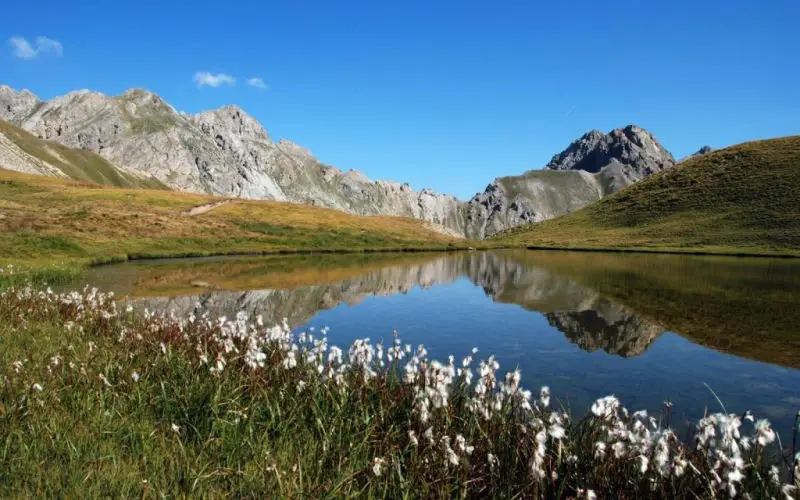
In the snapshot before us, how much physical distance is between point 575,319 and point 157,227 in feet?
235

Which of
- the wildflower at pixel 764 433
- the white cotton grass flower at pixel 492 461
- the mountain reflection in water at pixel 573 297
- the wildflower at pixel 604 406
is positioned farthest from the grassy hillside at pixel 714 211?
the white cotton grass flower at pixel 492 461

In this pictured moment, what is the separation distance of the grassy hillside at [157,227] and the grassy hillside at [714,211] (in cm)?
5836

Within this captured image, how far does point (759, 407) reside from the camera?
1302cm

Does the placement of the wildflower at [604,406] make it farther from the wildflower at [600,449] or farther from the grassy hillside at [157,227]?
the grassy hillside at [157,227]

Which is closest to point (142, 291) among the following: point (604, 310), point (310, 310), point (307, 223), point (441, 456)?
point (310, 310)

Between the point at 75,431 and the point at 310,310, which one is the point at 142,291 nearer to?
the point at 310,310

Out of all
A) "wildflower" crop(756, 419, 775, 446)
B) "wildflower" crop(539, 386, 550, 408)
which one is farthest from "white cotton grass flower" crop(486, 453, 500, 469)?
"wildflower" crop(756, 419, 775, 446)

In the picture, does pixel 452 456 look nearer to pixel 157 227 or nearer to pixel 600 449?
pixel 600 449

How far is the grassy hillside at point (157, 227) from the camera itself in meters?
59.8

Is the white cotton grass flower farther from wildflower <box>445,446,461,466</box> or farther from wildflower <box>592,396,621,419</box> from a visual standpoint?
wildflower <box>592,396,621,419</box>

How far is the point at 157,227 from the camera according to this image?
265 ft

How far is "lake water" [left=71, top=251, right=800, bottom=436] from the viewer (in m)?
14.9

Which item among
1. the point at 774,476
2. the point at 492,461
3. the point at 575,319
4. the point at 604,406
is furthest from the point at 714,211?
the point at 492,461

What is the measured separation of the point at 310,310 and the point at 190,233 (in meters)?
62.0
